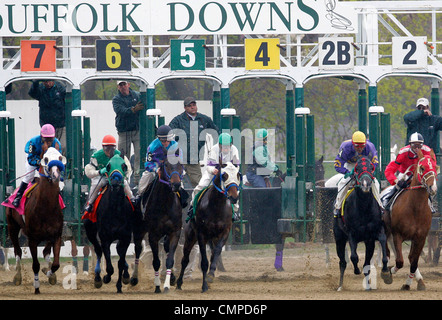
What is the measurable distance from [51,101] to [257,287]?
378 centimetres

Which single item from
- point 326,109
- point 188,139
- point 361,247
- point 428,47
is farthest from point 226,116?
point 326,109

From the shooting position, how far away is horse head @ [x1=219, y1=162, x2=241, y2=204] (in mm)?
12031

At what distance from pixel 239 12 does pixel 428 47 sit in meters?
2.89

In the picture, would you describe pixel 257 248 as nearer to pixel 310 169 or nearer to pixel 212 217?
pixel 310 169

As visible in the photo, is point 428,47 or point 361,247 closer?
point 428,47

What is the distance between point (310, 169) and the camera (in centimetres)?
1388

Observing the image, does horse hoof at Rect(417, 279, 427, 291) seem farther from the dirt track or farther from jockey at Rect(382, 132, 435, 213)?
jockey at Rect(382, 132, 435, 213)

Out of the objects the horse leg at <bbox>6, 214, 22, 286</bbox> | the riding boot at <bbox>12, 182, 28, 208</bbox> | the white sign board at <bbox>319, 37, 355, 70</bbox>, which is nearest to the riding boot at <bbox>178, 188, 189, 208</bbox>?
the riding boot at <bbox>12, 182, 28, 208</bbox>

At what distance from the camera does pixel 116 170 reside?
→ 12.0 meters

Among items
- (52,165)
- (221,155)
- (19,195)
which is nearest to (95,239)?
(19,195)

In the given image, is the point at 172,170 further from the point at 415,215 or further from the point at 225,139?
the point at 415,215

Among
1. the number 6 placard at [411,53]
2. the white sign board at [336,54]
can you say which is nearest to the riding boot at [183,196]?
the white sign board at [336,54]

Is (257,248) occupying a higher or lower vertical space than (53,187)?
lower

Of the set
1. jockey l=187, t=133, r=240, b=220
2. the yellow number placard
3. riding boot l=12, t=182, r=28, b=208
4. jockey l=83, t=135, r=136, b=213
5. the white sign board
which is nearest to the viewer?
jockey l=83, t=135, r=136, b=213
